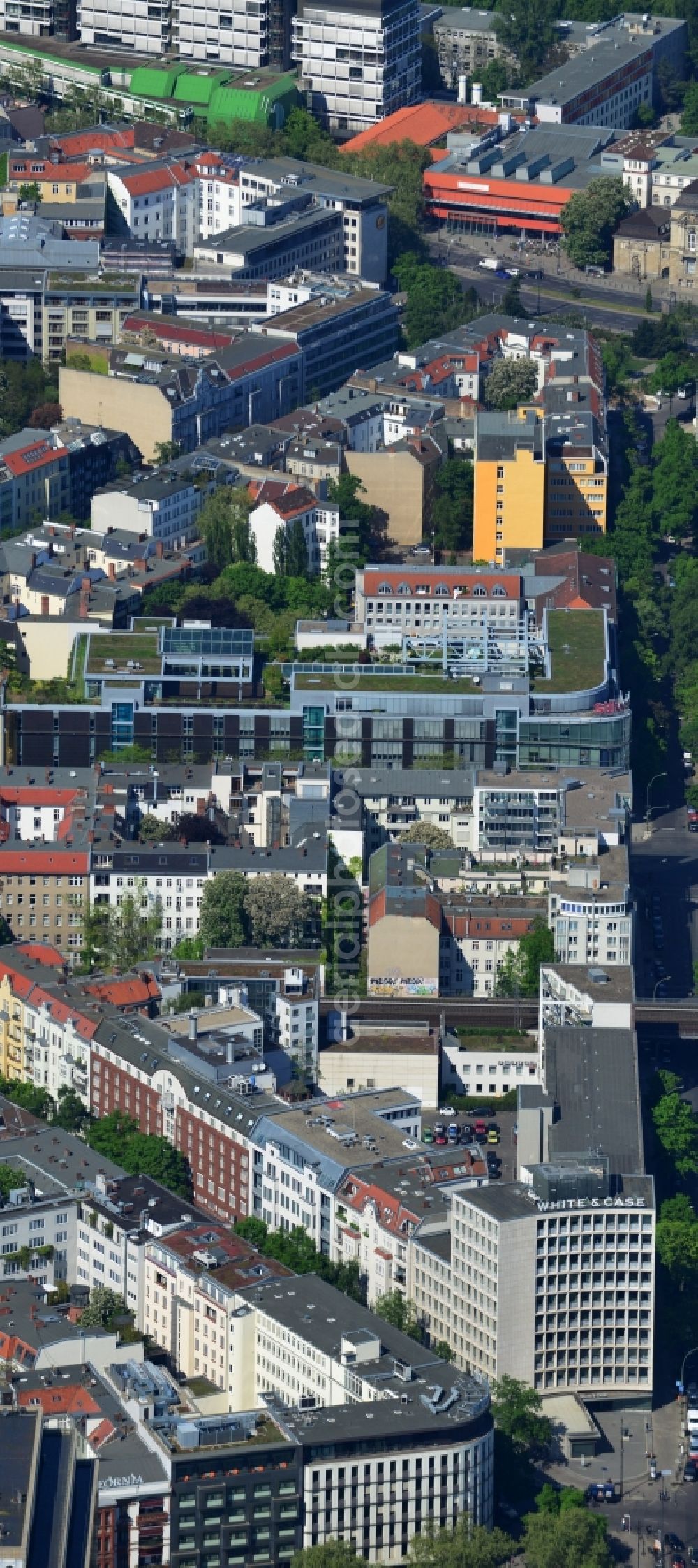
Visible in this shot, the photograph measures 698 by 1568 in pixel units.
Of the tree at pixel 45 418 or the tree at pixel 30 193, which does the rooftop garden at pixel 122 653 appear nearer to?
the tree at pixel 45 418

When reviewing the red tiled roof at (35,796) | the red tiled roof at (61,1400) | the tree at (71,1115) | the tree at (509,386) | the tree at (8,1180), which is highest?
the tree at (509,386)

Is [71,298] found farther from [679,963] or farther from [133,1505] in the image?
[133,1505]

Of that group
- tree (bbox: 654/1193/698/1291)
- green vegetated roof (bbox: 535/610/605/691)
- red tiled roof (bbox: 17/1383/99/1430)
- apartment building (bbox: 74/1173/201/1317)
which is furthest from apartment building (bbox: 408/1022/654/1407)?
green vegetated roof (bbox: 535/610/605/691)

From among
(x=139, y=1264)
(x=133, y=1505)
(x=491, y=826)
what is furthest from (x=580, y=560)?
(x=133, y=1505)

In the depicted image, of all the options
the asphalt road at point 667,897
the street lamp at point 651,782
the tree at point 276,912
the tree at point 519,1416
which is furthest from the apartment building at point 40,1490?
the street lamp at point 651,782

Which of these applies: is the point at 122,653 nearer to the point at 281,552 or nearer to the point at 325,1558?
the point at 281,552

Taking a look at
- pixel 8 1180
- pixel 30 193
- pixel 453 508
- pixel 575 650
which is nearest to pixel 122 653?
pixel 575 650

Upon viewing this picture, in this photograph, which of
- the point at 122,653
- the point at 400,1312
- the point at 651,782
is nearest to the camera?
the point at 400,1312
